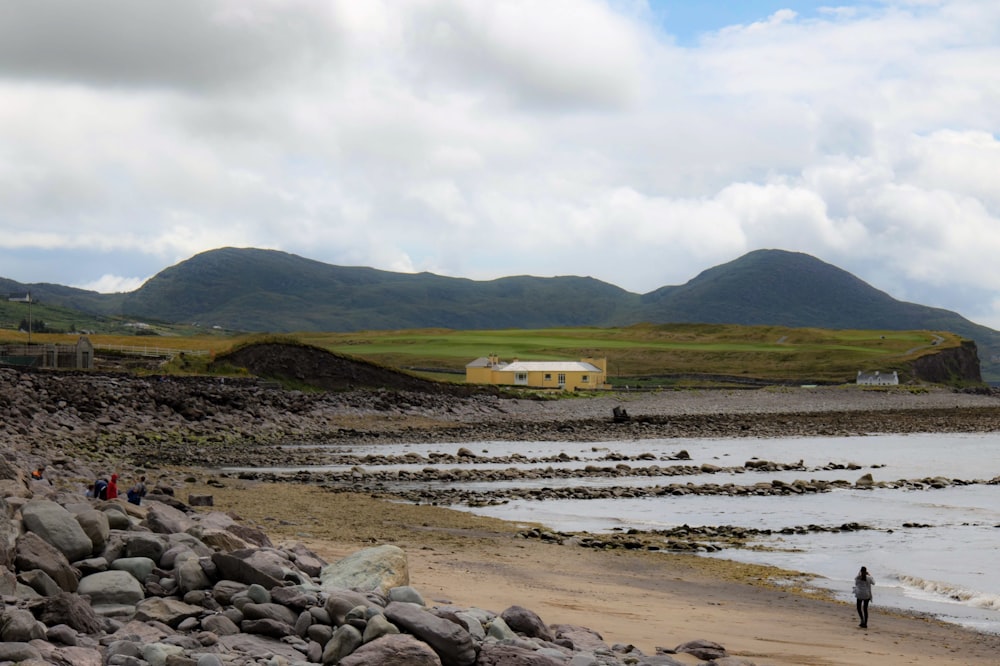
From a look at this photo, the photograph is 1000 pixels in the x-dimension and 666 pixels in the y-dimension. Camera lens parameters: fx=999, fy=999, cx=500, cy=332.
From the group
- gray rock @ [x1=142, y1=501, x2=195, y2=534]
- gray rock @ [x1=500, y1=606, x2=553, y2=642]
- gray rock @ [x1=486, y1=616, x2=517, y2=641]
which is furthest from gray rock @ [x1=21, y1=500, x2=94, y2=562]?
gray rock @ [x1=500, y1=606, x2=553, y2=642]

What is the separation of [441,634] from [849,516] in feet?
70.6

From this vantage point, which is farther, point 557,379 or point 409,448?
point 557,379

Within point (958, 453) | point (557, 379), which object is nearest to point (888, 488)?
point (958, 453)

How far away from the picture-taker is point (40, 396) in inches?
1822

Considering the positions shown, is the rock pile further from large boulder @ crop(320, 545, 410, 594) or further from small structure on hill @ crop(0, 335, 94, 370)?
small structure on hill @ crop(0, 335, 94, 370)

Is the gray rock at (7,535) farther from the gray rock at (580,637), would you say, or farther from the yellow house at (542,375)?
the yellow house at (542,375)

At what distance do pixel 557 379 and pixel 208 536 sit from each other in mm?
98542

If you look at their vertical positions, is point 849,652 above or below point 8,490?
below

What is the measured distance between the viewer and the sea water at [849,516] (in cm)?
1906

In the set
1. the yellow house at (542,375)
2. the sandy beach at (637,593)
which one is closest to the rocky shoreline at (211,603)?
the sandy beach at (637,593)

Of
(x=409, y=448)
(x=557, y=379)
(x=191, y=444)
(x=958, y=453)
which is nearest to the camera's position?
(x=191, y=444)

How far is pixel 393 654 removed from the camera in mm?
9445

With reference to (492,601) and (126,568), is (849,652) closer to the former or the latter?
(492,601)

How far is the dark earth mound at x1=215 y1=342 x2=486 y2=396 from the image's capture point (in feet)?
253
